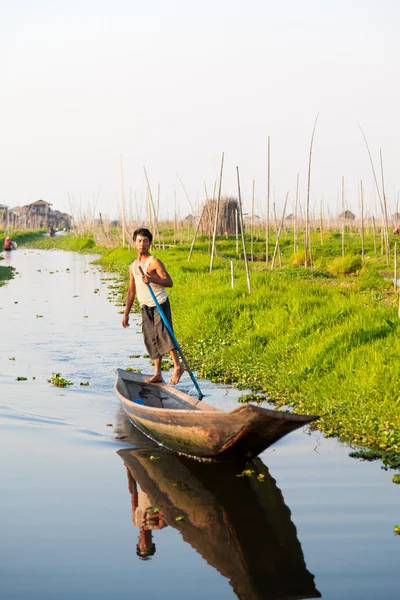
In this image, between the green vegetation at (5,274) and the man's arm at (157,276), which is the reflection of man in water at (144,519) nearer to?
the man's arm at (157,276)

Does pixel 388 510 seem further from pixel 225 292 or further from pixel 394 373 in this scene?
pixel 225 292

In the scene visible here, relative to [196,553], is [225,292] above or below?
above

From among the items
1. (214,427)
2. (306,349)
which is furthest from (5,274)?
(214,427)

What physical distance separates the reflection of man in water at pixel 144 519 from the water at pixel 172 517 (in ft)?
0.04

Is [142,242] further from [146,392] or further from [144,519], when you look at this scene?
[144,519]

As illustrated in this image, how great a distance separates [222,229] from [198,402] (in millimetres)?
38226

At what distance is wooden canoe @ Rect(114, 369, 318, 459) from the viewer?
209 inches

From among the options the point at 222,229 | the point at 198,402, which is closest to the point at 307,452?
the point at 198,402

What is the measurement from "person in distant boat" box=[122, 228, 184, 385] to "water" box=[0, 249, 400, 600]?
0.71m

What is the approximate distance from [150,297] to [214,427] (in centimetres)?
304

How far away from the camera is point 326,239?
37.7 m

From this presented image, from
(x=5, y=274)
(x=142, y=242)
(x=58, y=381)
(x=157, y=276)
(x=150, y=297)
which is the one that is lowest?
(x=58, y=381)

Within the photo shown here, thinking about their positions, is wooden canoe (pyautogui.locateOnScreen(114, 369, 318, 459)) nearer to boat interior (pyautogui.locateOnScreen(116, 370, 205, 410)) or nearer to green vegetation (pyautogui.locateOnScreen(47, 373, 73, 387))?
boat interior (pyautogui.locateOnScreen(116, 370, 205, 410))

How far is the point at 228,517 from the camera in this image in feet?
17.1
